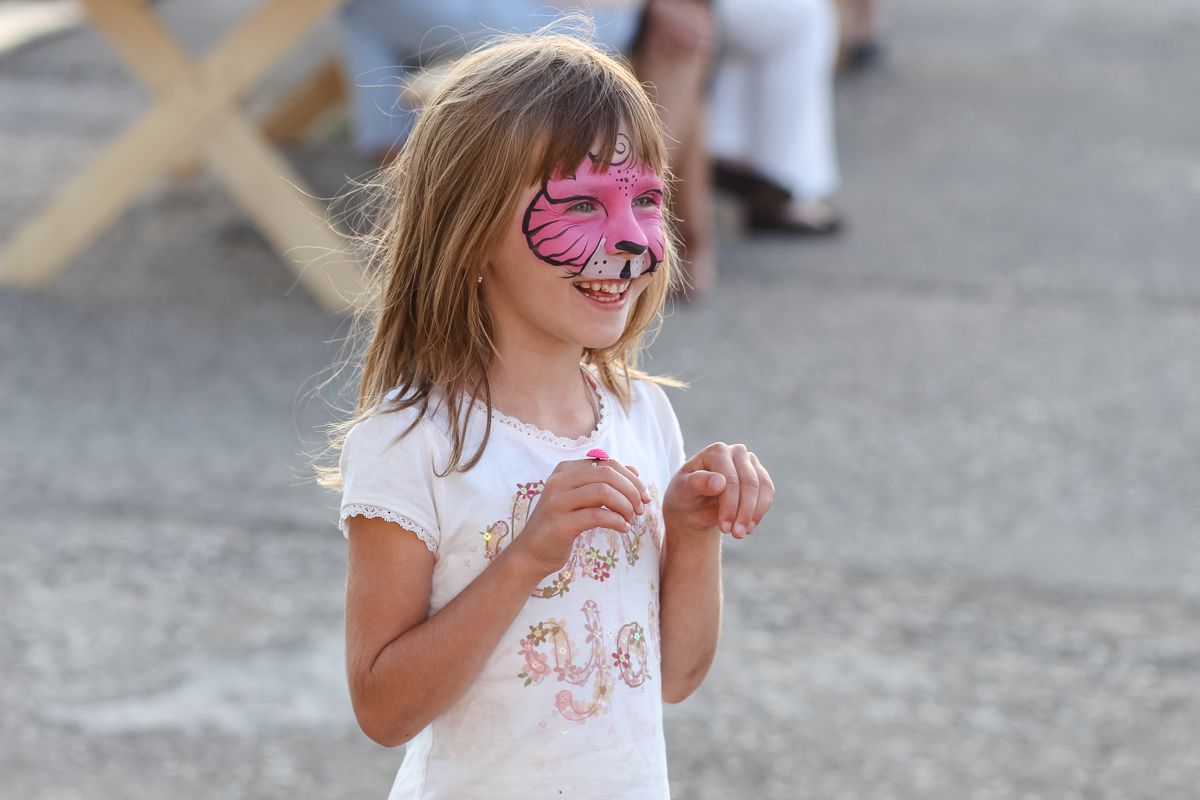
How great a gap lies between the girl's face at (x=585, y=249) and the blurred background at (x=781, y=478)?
1.27 metres

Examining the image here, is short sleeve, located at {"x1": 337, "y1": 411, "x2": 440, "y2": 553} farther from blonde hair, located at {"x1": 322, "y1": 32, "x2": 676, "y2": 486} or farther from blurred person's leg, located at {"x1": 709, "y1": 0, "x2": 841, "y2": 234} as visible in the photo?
blurred person's leg, located at {"x1": 709, "y1": 0, "x2": 841, "y2": 234}

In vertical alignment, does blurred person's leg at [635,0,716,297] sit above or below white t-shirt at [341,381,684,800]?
above

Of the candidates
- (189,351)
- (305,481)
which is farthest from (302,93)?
(305,481)

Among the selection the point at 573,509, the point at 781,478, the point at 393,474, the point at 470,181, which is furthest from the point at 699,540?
the point at 781,478

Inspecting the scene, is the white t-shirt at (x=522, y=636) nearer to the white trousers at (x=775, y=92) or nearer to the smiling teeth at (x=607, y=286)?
the smiling teeth at (x=607, y=286)

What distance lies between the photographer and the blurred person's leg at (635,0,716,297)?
4.18 metres

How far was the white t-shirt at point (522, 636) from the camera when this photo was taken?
1238mm

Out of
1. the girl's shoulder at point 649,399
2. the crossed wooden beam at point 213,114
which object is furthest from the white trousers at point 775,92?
the girl's shoulder at point 649,399

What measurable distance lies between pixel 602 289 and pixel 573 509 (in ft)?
0.77

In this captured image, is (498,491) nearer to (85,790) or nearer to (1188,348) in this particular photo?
(85,790)

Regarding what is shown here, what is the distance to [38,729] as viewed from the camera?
232 centimetres

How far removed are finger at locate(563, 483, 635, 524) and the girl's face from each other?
17 centimetres

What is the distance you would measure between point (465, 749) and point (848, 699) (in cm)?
143

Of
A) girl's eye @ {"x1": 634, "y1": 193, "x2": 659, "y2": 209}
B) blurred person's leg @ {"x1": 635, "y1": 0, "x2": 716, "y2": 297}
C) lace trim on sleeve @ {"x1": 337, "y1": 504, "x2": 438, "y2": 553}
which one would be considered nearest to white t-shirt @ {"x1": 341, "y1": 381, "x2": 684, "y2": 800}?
lace trim on sleeve @ {"x1": 337, "y1": 504, "x2": 438, "y2": 553}
